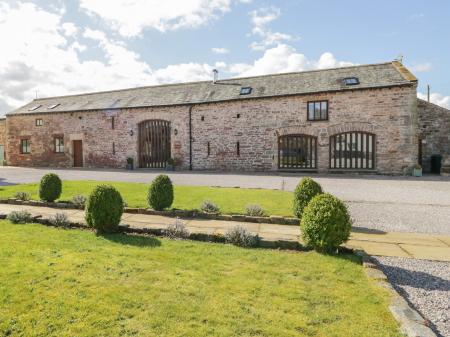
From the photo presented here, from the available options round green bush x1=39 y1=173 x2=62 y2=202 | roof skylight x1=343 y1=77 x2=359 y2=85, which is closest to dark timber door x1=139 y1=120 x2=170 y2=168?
roof skylight x1=343 y1=77 x2=359 y2=85

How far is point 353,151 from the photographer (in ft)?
62.4

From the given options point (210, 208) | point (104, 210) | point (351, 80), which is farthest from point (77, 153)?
point (351, 80)

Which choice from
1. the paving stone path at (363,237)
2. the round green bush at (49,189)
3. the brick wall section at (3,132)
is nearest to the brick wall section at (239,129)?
the brick wall section at (3,132)

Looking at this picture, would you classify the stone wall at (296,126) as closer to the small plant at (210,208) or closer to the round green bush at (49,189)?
the small plant at (210,208)

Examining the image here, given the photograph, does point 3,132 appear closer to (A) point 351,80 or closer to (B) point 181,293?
(A) point 351,80

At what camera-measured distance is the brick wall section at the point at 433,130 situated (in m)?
18.8

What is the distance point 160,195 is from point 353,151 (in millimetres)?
15094

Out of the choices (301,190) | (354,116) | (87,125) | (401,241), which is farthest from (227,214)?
(87,125)

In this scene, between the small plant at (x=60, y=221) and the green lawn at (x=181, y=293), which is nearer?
the green lawn at (x=181, y=293)

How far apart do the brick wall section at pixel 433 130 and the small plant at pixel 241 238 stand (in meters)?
18.6

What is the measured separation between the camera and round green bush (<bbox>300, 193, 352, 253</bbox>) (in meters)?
5.05

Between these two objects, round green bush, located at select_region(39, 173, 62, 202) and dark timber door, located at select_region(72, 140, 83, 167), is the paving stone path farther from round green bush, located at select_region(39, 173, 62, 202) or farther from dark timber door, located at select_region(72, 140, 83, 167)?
dark timber door, located at select_region(72, 140, 83, 167)

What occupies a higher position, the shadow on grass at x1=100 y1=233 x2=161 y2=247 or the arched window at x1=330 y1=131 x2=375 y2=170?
the arched window at x1=330 y1=131 x2=375 y2=170

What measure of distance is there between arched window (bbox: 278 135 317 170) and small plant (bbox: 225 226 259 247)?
49.8ft
